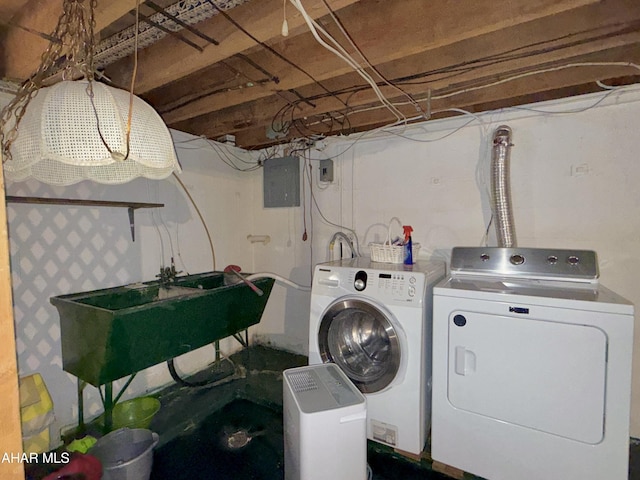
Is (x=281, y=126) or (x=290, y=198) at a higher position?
(x=281, y=126)

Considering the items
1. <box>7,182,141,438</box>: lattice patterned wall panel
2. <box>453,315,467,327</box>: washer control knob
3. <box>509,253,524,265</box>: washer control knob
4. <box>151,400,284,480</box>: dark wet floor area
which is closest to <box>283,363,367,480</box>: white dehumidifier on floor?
<box>151,400,284,480</box>: dark wet floor area

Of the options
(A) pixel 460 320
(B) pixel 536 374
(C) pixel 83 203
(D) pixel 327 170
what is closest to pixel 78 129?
(C) pixel 83 203

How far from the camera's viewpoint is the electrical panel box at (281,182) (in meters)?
3.13

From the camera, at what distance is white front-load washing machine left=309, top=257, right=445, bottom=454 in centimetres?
172

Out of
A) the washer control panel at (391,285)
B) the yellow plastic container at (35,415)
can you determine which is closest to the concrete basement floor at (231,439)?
the yellow plastic container at (35,415)

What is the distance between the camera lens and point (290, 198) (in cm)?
315

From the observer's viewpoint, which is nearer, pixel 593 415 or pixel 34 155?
pixel 34 155

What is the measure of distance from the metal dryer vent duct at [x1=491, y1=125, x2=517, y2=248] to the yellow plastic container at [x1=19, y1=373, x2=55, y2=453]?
10.1 ft

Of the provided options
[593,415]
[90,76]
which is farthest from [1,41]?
[593,415]

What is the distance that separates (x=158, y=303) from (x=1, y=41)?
1.55 metres

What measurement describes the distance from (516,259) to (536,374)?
729 millimetres

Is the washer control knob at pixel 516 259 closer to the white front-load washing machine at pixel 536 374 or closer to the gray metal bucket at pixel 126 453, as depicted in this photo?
the white front-load washing machine at pixel 536 374

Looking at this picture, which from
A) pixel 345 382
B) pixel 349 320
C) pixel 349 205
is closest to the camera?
pixel 345 382

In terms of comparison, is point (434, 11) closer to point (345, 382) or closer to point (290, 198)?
point (345, 382)
